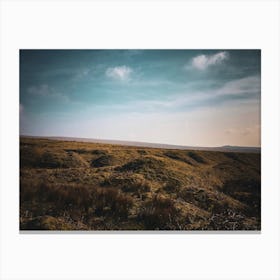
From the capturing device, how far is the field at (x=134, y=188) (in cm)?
380

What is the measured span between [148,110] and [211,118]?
776 millimetres

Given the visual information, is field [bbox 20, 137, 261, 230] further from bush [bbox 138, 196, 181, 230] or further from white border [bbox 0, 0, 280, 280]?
white border [bbox 0, 0, 280, 280]

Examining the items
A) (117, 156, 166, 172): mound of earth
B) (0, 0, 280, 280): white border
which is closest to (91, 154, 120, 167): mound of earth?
(117, 156, 166, 172): mound of earth

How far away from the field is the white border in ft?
0.46

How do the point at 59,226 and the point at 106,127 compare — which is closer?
the point at 59,226

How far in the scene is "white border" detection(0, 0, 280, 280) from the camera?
373cm
